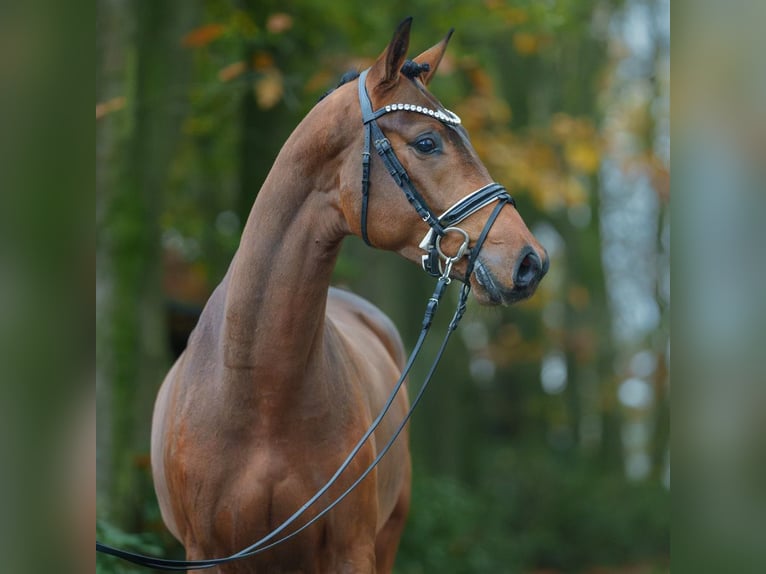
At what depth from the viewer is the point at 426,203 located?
3.46 meters

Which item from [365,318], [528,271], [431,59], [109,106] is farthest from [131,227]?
[528,271]

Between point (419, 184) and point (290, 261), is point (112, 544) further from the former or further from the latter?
point (419, 184)

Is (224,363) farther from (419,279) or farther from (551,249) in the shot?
(551,249)

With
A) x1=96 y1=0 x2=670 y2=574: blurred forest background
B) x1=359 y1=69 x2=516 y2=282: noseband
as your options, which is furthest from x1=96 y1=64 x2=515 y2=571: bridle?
x1=96 y1=0 x2=670 y2=574: blurred forest background

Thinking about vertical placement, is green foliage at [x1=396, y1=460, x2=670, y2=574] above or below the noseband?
below

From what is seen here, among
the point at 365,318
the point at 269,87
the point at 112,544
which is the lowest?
the point at 112,544

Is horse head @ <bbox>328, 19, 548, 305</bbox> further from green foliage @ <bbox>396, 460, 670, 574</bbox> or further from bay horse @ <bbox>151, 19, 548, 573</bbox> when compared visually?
green foliage @ <bbox>396, 460, 670, 574</bbox>

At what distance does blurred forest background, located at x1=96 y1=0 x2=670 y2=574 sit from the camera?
7578mm

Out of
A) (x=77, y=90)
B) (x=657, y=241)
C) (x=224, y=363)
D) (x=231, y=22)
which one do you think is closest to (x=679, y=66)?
(x=77, y=90)

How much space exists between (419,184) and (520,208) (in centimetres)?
1174

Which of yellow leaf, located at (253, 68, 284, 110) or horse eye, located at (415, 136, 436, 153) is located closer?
horse eye, located at (415, 136, 436, 153)

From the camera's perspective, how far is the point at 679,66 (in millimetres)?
1541

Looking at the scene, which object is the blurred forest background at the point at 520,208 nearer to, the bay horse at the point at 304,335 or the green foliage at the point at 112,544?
the green foliage at the point at 112,544

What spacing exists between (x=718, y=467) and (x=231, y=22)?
6.94 m
